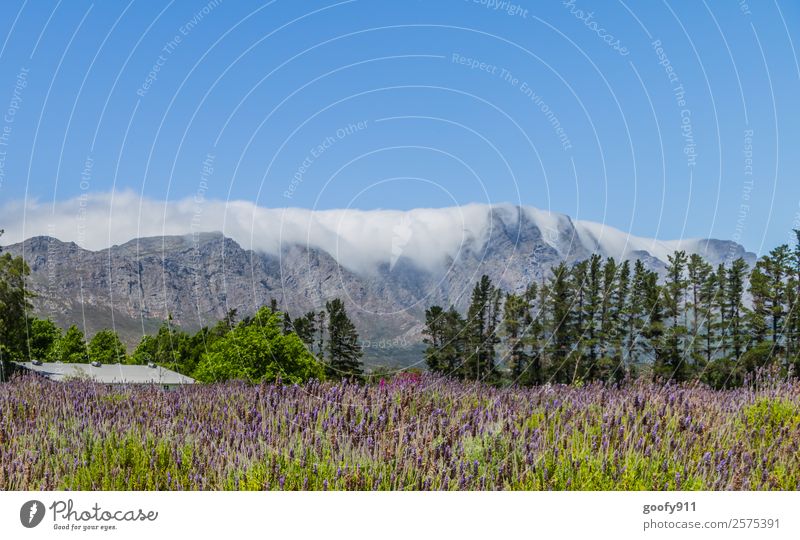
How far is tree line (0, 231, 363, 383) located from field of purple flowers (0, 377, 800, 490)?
2.28ft

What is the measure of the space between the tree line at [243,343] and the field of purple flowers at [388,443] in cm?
70

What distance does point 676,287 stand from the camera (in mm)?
48938

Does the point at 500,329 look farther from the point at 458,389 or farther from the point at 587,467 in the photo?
the point at 587,467

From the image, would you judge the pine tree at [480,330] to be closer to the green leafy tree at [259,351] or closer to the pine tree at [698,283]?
the green leafy tree at [259,351]

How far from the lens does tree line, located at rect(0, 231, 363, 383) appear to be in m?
23.9

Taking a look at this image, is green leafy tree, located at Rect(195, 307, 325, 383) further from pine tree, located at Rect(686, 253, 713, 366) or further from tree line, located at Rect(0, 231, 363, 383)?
pine tree, located at Rect(686, 253, 713, 366)

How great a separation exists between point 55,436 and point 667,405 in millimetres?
5447

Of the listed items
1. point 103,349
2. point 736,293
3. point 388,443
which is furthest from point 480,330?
point 103,349

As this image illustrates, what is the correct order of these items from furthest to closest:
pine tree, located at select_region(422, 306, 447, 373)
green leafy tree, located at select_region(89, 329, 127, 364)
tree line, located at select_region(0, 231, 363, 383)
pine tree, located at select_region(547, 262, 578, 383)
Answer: green leafy tree, located at select_region(89, 329, 127, 364)
pine tree, located at select_region(547, 262, 578, 383)
pine tree, located at select_region(422, 306, 447, 373)
tree line, located at select_region(0, 231, 363, 383)

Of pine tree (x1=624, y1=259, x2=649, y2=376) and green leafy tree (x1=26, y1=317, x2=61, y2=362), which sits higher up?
pine tree (x1=624, y1=259, x2=649, y2=376)

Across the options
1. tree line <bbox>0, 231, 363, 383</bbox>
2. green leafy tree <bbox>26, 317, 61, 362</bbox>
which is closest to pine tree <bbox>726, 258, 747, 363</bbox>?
tree line <bbox>0, 231, 363, 383</bbox>
